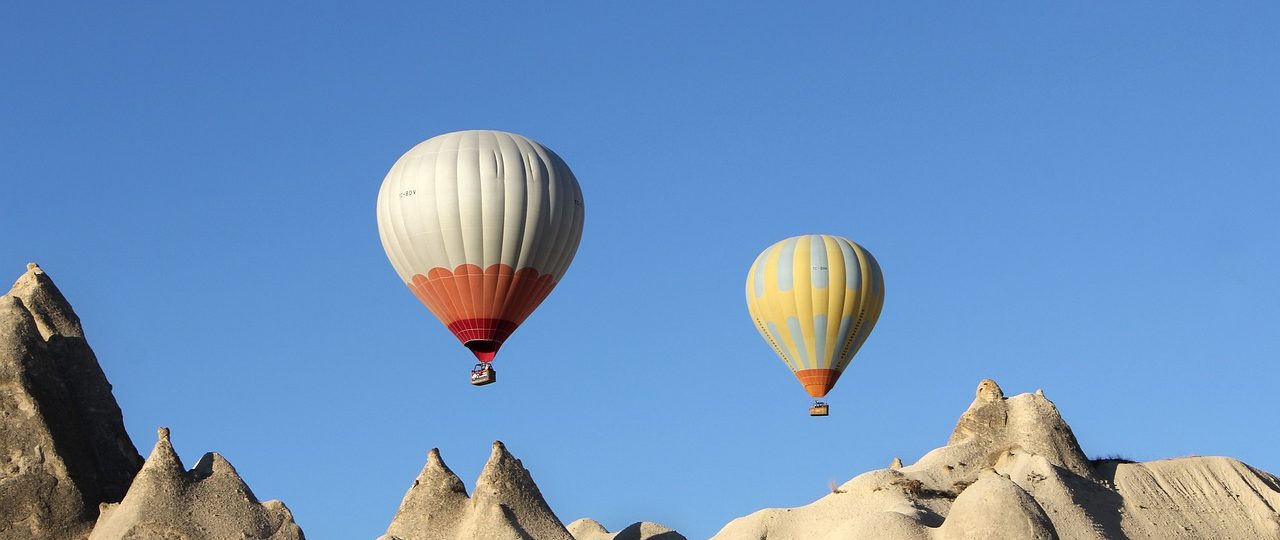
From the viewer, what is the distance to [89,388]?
169 ft

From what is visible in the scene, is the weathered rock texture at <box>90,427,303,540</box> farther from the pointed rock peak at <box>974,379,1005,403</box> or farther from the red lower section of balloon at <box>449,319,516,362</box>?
the pointed rock peak at <box>974,379,1005,403</box>

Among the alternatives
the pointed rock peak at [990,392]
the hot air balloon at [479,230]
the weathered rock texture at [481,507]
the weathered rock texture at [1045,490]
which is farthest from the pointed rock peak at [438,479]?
the pointed rock peak at [990,392]

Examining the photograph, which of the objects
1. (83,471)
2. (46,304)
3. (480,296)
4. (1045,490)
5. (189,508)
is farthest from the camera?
(480,296)

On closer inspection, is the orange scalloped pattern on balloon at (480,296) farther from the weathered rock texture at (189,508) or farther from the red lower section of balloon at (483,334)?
the weathered rock texture at (189,508)

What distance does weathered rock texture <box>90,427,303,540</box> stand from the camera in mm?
46500

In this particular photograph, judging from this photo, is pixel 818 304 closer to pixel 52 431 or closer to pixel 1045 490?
pixel 1045 490

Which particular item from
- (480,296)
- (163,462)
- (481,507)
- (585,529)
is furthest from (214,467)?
(585,529)

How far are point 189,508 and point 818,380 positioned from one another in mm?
25767

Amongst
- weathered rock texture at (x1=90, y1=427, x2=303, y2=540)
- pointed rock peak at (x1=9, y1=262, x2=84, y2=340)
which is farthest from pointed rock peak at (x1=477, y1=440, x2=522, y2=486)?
pointed rock peak at (x1=9, y1=262, x2=84, y2=340)

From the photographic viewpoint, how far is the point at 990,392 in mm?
61625

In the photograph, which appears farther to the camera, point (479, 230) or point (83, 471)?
point (479, 230)

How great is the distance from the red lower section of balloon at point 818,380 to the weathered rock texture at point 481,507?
56.0 feet

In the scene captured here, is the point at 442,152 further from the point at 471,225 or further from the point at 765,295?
the point at 765,295

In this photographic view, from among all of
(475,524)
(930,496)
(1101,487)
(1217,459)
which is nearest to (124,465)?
(475,524)
